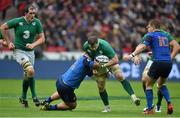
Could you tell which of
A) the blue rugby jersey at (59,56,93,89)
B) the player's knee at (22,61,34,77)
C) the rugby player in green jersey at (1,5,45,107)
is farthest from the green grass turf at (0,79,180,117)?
the rugby player in green jersey at (1,5,45,107)

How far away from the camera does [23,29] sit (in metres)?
19.6

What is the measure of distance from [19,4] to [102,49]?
710 inches

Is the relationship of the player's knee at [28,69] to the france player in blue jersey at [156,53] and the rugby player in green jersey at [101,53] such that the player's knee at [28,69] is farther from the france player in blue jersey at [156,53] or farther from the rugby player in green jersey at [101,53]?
the france player in blue jersey at [156,53]

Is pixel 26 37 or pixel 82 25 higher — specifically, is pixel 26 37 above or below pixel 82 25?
below

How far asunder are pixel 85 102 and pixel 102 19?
15673 mm

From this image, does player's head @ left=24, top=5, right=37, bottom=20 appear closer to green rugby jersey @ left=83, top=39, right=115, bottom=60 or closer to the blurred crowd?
green rugby jersey @ left=83, top=39, right=115, bottom=60

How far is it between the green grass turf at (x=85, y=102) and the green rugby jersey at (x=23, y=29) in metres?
1.72

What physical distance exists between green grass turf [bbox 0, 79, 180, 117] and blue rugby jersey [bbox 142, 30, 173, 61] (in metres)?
1.39

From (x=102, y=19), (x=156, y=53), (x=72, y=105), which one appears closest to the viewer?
(x=156, y=53)

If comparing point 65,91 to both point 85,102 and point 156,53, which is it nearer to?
point 156,53

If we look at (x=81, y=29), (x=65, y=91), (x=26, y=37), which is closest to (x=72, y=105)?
(x=65, y=91)

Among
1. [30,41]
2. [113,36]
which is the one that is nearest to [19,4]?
[113,36]

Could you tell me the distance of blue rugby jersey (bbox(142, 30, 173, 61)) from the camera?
676 inches

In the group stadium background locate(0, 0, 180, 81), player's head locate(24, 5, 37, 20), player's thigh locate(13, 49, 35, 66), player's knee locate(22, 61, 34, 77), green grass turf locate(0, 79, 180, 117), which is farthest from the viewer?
stadium background locate(0, 0, 180, 81)
